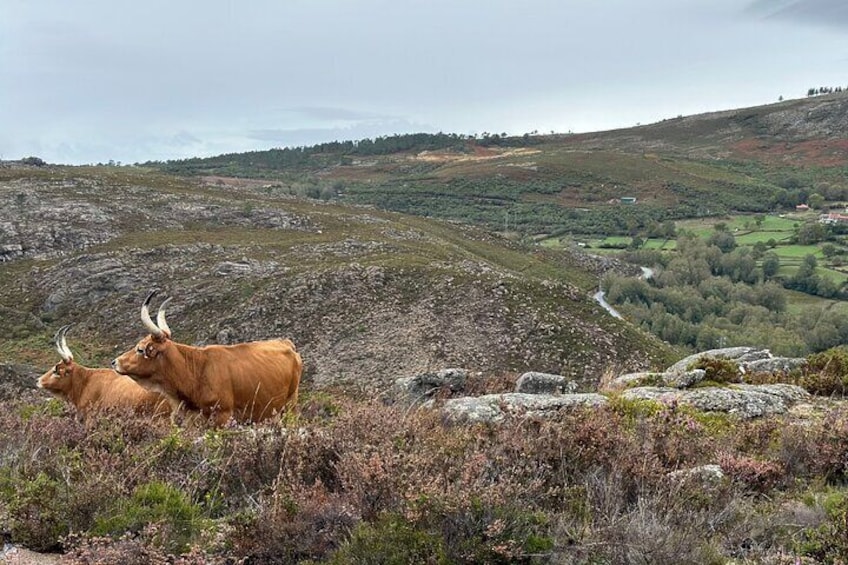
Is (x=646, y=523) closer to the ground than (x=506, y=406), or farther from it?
farther from it

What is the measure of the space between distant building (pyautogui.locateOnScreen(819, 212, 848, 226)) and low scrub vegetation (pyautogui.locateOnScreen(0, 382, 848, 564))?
13044cm

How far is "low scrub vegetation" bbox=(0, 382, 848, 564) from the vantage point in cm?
425

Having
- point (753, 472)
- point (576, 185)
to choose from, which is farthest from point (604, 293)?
point (576, 185)

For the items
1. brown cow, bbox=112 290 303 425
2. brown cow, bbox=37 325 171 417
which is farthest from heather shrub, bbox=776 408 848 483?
brown cow, bbox=37 325 171 417

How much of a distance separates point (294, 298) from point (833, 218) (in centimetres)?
12277

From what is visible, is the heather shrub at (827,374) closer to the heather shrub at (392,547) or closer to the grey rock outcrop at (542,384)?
the grey rock outcrop at (542,384)

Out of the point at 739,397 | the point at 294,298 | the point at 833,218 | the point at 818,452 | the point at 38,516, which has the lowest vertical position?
the point at 833,218

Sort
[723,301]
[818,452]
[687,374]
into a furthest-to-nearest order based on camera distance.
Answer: [723,301] < [687,374] < [818,452]

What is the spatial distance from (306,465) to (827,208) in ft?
534

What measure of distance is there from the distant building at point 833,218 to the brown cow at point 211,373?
129647 mm

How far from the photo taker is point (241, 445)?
5.98 meters

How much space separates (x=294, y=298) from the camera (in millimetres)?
32906

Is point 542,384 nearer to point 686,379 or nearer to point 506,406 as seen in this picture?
point 686,379

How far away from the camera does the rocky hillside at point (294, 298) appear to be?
28.2 metres
